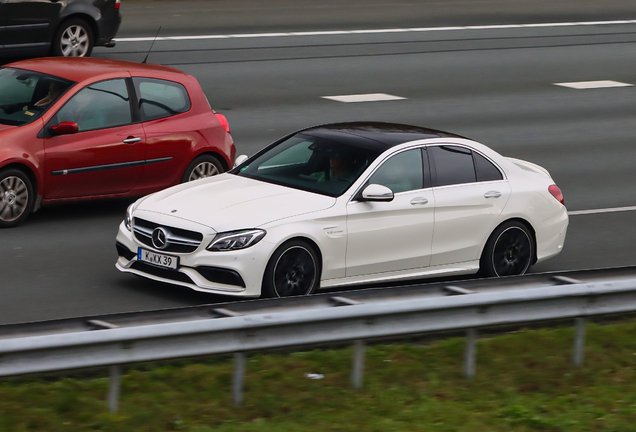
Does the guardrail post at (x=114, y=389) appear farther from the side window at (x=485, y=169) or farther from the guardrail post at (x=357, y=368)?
the side window at (x=485, y=169)

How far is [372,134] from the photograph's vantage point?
10.6 metres

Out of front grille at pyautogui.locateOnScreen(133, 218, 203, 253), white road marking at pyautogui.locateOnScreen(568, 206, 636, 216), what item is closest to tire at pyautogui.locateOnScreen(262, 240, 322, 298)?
front grille at pyautogui.locateOnScreen(133, 218, 203, 253)

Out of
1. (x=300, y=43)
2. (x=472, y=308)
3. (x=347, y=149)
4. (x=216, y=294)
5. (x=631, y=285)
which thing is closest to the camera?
(x=472, y=308)

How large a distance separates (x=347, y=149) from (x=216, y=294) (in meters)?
1.86

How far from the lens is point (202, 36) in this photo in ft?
82.3

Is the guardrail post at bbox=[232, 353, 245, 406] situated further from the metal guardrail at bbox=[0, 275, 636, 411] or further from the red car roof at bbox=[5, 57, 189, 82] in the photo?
the red car roof at bbox=[5, 57, 189, 82]

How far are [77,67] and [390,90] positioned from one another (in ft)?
30.3

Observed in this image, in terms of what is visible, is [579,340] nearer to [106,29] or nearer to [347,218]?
[347,218]

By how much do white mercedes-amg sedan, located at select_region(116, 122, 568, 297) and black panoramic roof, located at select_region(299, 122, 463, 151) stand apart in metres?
0.01

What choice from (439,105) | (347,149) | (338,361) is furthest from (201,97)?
(439,105)

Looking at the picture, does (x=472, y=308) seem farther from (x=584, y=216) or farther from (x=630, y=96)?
(x=630, y=96)

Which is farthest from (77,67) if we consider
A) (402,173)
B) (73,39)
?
(73,39)

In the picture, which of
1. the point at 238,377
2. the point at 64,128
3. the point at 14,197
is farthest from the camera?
the point at 64,128

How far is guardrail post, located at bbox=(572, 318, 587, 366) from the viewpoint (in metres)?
7.71
